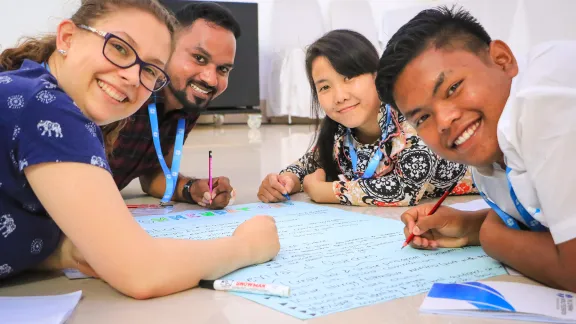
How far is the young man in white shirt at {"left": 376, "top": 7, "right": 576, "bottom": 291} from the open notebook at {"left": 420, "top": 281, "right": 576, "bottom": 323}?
0.04 metres

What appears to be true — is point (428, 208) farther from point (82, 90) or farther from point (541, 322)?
point (82, 90)

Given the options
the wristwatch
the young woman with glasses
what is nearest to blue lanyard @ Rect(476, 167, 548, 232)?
the young woman with glasses

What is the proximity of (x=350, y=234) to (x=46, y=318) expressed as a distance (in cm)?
74

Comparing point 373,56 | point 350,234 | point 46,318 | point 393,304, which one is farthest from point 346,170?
point 46,318

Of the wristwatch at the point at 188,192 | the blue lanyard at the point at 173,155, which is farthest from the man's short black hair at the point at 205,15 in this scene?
the wristwatch at the point at 188,192

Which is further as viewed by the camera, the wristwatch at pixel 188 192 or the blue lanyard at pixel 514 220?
the wristwatch at pixel 188 192

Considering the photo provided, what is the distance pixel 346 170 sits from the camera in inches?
80.0

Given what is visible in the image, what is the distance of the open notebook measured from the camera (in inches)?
31.2

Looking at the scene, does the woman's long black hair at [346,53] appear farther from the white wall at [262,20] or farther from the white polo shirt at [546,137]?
the white wall at [262,20]

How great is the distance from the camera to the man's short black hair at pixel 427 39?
3.37 ft

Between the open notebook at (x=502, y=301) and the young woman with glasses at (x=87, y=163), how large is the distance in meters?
0.37

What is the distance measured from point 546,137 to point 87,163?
0.68 m

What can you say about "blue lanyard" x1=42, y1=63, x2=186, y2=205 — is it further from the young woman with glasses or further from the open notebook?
the open notebook

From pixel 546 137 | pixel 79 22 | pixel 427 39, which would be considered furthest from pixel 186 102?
pixel 546 137
